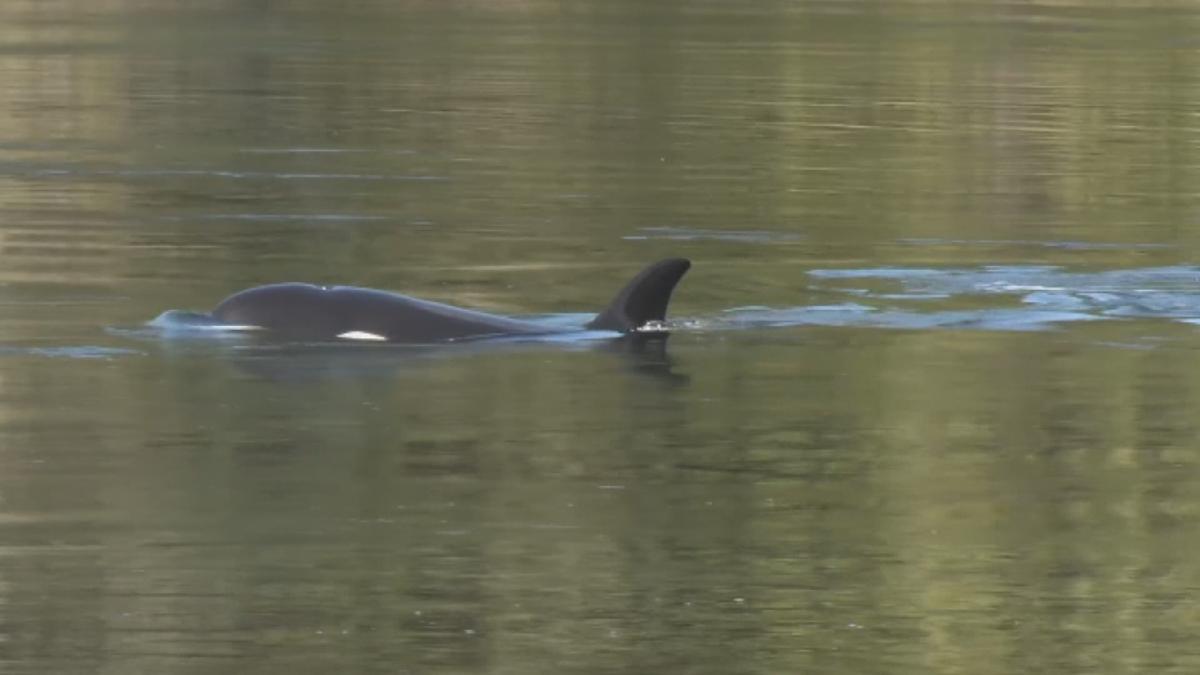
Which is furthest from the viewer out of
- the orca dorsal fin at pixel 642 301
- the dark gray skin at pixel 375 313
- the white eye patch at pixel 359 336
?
the orca dorsal fin at pixel 642 301

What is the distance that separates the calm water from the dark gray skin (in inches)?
14.7

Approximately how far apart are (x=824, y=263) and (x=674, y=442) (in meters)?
10.2

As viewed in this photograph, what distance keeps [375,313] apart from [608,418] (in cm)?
324

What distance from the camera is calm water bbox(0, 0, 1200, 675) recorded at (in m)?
13.8

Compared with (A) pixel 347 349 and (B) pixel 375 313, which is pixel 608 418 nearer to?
(A) pixel 347 349

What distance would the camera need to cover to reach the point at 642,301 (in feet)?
75.7

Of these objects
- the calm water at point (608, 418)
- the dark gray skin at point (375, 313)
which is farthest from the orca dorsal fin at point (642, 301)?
the calm water at point (608, 418)

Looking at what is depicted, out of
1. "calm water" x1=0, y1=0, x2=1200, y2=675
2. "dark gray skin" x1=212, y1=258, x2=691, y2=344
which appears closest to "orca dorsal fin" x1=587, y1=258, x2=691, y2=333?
"dark gray skin" x1=212, y1=258, x2=691, y2=344

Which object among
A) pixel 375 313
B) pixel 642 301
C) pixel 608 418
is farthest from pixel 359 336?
pixel 608 418

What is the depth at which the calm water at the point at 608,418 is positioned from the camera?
13.8 m

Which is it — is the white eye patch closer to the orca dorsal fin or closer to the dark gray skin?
the dark gray skin

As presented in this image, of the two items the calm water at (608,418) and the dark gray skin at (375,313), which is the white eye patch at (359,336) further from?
the calm water at (608,418)

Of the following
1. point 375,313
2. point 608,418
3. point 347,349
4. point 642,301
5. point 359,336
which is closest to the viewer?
point 608,418

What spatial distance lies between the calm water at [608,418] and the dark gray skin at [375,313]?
0.37 metres
